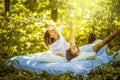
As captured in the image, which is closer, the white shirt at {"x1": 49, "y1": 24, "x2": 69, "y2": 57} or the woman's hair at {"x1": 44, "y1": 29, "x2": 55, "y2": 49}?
the white shirt at {"x1": 49, "y1": 24, "x2": 69, "y2": 57}

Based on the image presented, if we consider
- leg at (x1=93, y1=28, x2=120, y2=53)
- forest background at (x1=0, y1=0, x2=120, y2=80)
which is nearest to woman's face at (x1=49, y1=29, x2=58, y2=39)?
forest background at (x1=0, y1=0, x2=120, y2=80)

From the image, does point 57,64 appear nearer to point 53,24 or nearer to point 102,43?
point 102,43

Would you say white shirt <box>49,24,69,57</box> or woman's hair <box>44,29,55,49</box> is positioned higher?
woman's hair <box>44,29,55,49</box>

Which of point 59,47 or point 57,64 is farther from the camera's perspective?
point 59,47

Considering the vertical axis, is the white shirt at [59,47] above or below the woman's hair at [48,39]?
below

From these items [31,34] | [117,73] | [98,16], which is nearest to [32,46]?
[31,34]

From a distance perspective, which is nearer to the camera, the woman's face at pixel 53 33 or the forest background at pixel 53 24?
the woman's face at pixel 53 33

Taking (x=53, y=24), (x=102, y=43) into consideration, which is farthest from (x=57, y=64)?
(x=53, y=24)

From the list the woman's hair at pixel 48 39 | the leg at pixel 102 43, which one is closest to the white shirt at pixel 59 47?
the woman's hair at pixel 48 39

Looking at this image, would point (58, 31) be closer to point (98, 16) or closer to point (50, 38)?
point (50, 38)

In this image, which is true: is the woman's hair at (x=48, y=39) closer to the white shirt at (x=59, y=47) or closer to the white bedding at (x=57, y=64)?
the white shirt at (x=59, y=47)

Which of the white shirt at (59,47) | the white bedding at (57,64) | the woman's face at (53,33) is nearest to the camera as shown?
the white bedding at (57,64)

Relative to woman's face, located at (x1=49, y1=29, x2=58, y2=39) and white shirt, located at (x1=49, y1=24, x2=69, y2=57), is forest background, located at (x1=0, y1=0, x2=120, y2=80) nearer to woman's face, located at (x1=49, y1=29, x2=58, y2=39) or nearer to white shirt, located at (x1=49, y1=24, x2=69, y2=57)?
woman's face, located at (x1=49, y1=29, x2=58, y2=39)

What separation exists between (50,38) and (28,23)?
4.66 ft
